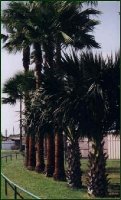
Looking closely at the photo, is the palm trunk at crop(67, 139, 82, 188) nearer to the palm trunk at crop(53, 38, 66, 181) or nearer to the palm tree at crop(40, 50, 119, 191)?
the palm trunk at crop(53, 38, 66, 181)

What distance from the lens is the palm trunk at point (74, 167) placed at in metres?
17.8

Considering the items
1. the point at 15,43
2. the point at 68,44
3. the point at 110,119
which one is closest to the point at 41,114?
the point at 110,119

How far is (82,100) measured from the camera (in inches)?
583

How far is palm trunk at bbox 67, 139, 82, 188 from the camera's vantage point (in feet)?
58.2

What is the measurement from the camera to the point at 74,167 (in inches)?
708

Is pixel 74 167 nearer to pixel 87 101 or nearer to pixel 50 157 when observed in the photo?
pixel 50 157

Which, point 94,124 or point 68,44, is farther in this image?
point 68,44

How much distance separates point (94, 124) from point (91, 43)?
7529 millimetres

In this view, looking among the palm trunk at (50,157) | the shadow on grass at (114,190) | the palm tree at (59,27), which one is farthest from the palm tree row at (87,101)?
the palm trunk at (50,157)

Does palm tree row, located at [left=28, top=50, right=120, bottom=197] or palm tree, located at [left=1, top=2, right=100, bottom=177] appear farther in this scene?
palm tree, located at [left=1, top=2, right=100, bottom=177]

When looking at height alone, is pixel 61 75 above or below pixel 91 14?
below

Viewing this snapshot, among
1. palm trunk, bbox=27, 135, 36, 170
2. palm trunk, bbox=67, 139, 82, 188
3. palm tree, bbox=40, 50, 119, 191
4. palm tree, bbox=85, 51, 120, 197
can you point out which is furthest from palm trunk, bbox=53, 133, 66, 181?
palm trunk, bbox=27, 135, 36, 170

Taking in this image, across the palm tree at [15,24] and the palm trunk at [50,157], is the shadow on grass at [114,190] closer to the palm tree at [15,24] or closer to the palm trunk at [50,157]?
the palm trunk at [50,157]

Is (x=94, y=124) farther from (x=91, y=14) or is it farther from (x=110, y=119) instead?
(x=91, y=14)
